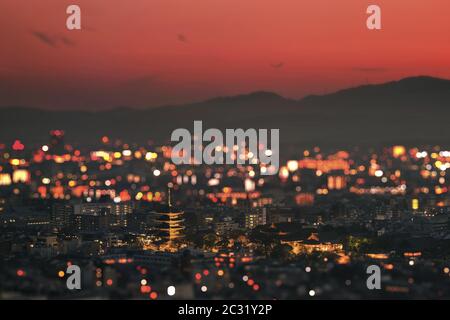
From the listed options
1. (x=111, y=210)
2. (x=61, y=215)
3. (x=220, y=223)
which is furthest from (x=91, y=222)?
(x=111, y=210)

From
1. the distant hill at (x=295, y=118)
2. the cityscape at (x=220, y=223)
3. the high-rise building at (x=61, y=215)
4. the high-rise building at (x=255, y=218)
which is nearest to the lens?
the cityscape at (x=220, y=223)

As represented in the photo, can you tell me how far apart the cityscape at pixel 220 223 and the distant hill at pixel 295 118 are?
0.67 metres

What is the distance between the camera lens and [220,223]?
1014 inches

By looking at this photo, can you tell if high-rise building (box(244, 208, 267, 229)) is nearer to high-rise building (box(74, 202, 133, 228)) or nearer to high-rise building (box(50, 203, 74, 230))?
high-rise building (box(74, 202, 133, 228))

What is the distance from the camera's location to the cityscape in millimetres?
13969

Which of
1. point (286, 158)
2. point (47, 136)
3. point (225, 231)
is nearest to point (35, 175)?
point (47, 136)

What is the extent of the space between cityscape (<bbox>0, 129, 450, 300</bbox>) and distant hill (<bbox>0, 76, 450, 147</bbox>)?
2.19 ft

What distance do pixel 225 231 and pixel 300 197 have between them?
10.5 metres

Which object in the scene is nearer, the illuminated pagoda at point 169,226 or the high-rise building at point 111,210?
the illuminated pagoda at point 169,226

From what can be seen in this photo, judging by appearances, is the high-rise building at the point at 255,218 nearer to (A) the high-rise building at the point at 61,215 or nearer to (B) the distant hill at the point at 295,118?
(A) the high-rise building at the point at 61,215

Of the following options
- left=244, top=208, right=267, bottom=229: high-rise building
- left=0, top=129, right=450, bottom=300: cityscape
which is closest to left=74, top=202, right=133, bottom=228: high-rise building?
left=0, top=129, right=450, bottom=300: cityscape

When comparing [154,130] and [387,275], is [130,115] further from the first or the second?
[387,275]

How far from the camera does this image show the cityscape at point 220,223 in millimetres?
13969

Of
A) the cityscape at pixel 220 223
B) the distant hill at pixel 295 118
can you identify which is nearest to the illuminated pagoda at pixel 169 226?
the cityscape at pixel 220 223
